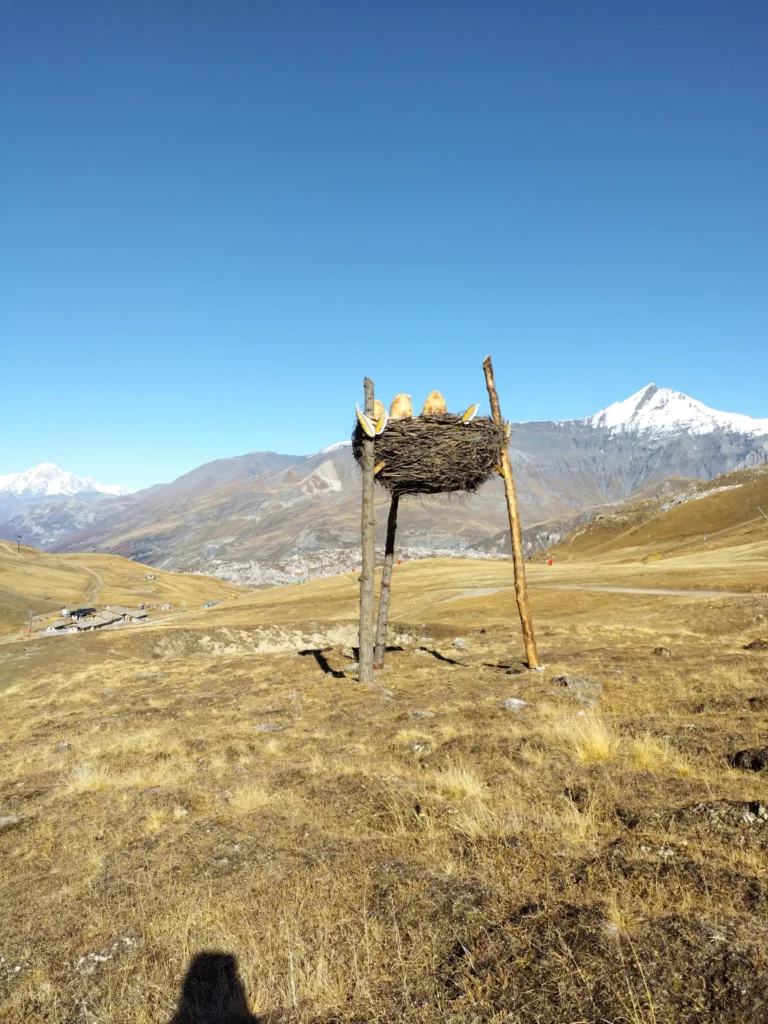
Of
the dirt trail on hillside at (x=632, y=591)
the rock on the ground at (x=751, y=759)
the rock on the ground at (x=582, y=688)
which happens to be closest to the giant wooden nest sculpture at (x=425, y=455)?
the rock on the ground at (x=582, y=688)

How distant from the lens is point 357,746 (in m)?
8.84

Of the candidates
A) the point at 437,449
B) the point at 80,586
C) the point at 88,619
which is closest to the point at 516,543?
the point at 437,449

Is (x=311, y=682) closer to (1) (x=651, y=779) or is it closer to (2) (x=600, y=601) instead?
(1) (x=651, y=779)

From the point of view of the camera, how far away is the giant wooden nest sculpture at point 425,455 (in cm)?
1430

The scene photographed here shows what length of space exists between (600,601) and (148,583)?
13781 centimetres

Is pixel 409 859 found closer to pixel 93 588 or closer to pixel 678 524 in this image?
pixel 678 524

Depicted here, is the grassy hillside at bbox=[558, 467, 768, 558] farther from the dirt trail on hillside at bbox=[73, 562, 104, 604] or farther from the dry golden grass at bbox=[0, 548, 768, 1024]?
the dirt trail on hillside at bbox=[73, 562, 104, 604]

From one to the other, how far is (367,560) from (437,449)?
3.70 m

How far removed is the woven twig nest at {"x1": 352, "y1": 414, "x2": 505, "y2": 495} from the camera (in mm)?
14281

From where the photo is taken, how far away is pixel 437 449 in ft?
47.8

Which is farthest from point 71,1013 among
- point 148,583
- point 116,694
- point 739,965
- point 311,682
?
point 148,583

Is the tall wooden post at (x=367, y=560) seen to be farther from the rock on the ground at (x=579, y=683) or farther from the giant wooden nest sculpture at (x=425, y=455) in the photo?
the rock on the ground at (x=579, y=683)

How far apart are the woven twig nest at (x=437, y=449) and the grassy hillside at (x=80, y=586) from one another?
82062mm

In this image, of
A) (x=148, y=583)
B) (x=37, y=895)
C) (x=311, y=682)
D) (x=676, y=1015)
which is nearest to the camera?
(x=676, y=1015)
